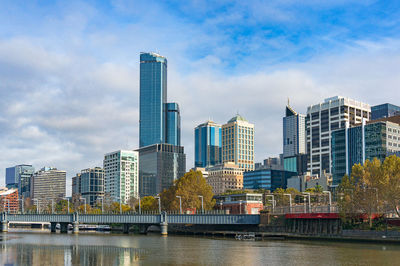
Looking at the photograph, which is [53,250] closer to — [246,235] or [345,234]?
[246,235]

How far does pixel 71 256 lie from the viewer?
95.4 metres

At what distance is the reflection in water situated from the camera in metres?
85.3

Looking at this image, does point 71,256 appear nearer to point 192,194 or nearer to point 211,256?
point 211,256

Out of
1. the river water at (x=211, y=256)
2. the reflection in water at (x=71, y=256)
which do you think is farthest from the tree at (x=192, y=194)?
→ the reflection in water at (x=71, y=256)

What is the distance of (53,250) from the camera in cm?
10875

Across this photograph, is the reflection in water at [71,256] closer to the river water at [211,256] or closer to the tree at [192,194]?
the river water at [211,256]

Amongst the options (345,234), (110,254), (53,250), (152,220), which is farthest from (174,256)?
(152,220)

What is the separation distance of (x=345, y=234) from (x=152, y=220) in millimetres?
72535

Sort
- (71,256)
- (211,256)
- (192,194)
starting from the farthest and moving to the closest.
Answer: (192,194)
(71,256)
(211,256)

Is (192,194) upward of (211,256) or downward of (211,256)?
upward

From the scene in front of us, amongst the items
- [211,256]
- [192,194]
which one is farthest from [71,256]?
[192,194]

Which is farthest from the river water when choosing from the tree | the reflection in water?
the tree

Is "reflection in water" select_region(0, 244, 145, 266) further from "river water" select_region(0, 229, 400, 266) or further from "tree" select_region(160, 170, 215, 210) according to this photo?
"tree" select_region(160, 170, 215, 210)

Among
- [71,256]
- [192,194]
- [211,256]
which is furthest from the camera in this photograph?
[192,194]
